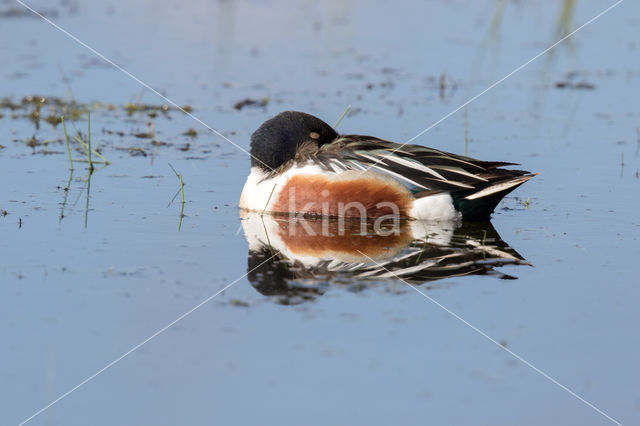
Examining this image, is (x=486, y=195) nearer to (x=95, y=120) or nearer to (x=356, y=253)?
(x=356, y=253)

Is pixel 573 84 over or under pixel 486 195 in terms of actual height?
over

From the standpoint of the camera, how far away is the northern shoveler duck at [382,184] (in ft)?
24.3

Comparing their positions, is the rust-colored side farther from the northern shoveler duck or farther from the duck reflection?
the duck reflection

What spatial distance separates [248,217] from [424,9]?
9.58 meters

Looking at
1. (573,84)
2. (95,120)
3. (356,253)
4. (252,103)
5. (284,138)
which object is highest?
Result: (573,84)

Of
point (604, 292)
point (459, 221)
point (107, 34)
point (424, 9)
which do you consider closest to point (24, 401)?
point (604, 292)

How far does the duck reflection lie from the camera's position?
5871mm

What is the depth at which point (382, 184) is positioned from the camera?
24.4 feet

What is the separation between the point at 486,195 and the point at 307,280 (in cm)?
216

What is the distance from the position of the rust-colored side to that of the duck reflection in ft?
0.33

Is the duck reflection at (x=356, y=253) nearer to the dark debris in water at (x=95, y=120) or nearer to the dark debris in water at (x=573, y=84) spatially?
the dark debris in water at (x=95, y=120)

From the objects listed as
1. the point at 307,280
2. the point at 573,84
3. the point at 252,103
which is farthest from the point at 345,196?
the point at 573,84

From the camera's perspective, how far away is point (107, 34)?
1380cm

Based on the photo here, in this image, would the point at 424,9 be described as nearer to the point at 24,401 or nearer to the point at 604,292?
the point at 604,292
